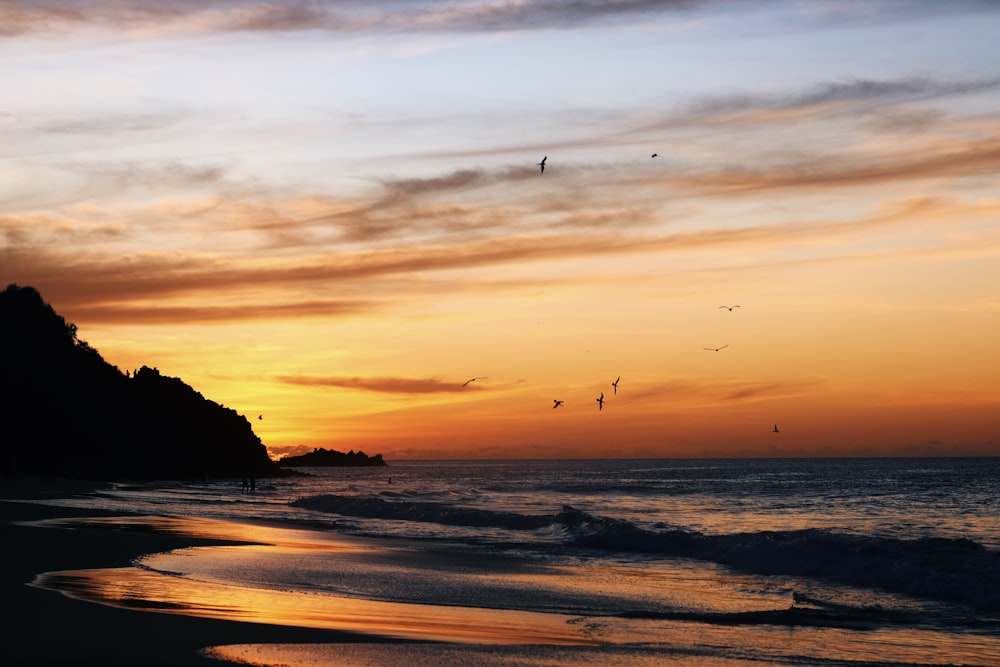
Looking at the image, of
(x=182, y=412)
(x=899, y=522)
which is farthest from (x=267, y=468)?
(x=899, y=522)

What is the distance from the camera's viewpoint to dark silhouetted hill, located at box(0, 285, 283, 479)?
93625 mm

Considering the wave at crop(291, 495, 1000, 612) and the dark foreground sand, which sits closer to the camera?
the dark foreground sand

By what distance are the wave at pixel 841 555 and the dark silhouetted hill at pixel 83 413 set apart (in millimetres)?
70974

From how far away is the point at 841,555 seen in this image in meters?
26.5

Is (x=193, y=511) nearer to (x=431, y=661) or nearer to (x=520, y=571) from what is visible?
(x=520, y=571)

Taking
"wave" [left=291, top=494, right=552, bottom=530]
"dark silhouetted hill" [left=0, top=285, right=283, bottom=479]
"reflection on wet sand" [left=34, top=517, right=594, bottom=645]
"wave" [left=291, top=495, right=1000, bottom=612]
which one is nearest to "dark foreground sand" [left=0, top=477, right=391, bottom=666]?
"reflection on wet sand" [left=34, top=517, right=594, bottom=645]

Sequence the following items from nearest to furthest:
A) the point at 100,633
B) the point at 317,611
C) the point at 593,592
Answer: the point at 100,633, the point at 317,611, the point at 593,592

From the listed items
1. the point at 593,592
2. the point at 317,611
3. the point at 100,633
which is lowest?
the point at 593,592

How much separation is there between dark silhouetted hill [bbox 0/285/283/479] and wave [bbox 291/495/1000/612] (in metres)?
71.0

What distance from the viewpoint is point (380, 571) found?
23.9m

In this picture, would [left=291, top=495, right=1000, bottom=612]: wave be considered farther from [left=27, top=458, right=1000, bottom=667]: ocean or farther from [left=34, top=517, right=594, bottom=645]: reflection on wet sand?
[left=34, top=517, right=594, bottom=645]: reflection on wet sand

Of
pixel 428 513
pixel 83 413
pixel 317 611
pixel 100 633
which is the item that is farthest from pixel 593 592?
pixel 83 413

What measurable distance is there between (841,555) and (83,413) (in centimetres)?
9981

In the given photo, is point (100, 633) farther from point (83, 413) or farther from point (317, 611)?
point (83, 413)
